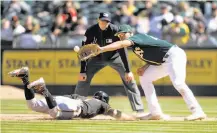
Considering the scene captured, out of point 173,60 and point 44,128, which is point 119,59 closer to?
point 173,60

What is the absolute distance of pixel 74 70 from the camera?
76.4 ft

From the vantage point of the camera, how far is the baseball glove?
1201 cm

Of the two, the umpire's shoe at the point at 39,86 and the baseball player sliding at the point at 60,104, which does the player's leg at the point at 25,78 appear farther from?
the umpire's shoe at the point at 39,86

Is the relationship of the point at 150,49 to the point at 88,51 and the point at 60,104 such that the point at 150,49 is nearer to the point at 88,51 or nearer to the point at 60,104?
the point at 88,51

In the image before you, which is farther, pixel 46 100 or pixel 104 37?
pixel 104 37

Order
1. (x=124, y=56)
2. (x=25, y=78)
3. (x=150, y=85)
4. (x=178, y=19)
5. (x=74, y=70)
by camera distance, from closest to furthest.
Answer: (x=25, y=78) < (x=150, y=85) < (x=124, y=56) < (x=74, y=70) < (x=178, y=19)

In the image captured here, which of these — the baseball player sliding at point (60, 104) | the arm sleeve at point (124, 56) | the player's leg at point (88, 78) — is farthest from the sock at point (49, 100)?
the arm sleeve at point (124, 56)

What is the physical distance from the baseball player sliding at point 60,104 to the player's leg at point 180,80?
1316 millimetres

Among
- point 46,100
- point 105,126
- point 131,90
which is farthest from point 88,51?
point 131,90

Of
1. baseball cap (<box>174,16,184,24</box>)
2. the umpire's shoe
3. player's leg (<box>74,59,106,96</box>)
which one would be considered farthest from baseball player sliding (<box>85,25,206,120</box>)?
baseball cap (<box>174,16,184,24</box>)

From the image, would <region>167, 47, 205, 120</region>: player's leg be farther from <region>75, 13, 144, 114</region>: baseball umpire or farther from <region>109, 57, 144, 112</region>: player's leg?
<region>109, 57, 144, 112</region>: player's leg

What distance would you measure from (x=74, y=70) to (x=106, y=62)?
934cm

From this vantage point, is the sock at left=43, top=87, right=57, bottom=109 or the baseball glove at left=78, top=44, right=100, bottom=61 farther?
the baseball glove at left=78, top=44, right=100, bottom=61

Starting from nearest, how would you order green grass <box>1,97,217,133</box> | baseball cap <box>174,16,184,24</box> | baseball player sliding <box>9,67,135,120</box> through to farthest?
green grass <box>1,97,217,133</box>, baseball player sliding <box>9,67,135,120</box>, baseball cap <box>174,16,184,24</box>
